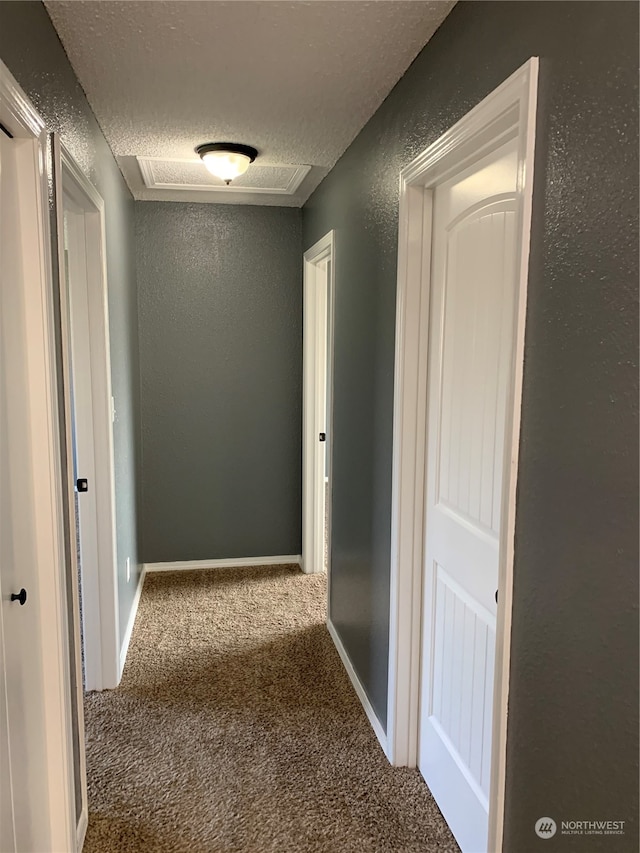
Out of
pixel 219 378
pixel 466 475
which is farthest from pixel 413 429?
pixel 219 378

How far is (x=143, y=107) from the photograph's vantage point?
88.1 inches

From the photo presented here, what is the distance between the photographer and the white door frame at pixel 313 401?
3.92 metres

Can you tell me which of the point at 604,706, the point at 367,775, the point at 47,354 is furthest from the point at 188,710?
the point at 604,706

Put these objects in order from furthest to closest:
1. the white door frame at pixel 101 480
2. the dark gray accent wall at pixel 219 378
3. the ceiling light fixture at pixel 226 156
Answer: the dark gray accent wall at pixel 219 378 < the ceiling light fixture at pixel 226 156 < the white door frame at pixel 101 480

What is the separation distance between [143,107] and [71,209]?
0.47 meters

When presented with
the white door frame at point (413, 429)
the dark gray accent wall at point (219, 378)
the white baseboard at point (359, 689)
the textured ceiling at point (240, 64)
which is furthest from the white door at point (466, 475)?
the dark gray accent wall at point (219, 378)

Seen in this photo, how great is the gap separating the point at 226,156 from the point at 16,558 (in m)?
1.97

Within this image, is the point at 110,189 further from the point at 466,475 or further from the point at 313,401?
the point at 466,475

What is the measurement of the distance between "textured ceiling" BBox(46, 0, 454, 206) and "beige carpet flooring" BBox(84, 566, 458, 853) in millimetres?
2345

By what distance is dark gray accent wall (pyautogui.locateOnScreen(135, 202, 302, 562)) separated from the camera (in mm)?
3881

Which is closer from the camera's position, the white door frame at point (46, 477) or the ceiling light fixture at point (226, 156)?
the white door frame at point (46, 477)

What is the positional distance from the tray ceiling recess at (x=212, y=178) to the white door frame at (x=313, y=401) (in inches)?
18.8

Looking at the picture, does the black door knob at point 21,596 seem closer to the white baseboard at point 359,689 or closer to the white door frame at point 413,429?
the white door frame at point 413,429

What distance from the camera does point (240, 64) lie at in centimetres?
189
